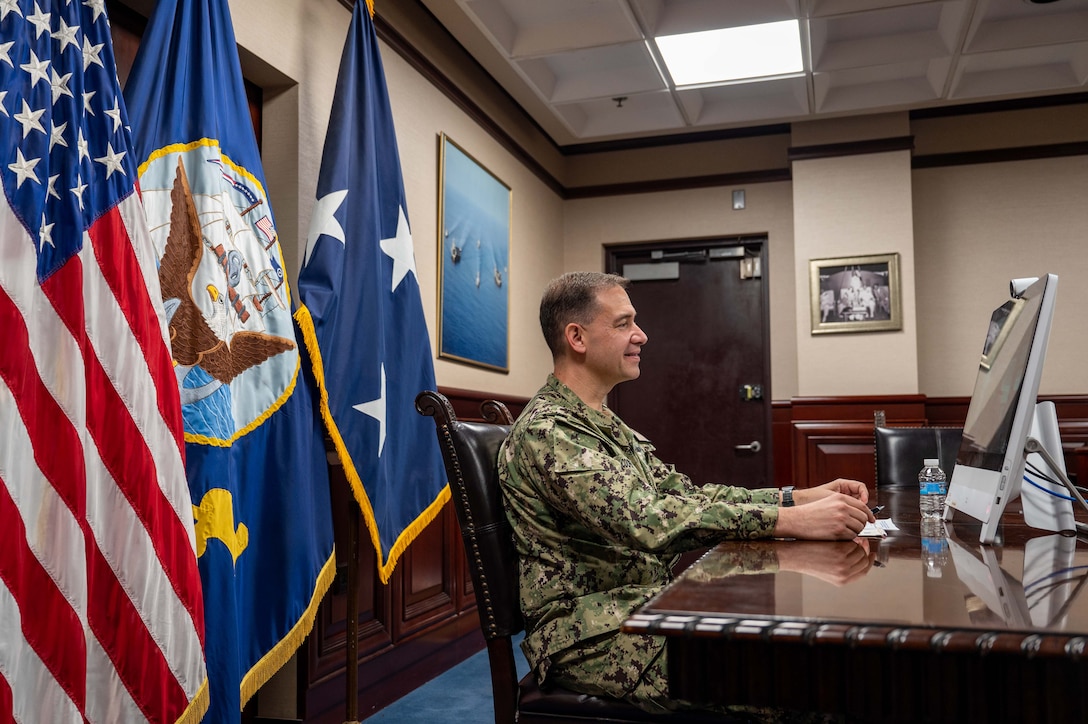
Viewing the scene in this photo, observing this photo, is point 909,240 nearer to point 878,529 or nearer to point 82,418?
point 878,529

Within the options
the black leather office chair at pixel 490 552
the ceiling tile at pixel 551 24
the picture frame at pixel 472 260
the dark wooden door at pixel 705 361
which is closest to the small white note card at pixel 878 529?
the black leather office chair at pixel 490 552

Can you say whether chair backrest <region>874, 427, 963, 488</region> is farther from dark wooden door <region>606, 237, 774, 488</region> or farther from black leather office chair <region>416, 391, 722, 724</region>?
dark wooden door <region>606, 237, 774, 488</region>

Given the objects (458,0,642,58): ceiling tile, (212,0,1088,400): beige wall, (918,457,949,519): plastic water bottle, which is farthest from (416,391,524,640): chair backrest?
(212,0,1088,400): beige wall

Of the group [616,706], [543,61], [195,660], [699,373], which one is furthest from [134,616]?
[699,373]

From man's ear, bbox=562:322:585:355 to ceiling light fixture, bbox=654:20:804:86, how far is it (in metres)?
2.78

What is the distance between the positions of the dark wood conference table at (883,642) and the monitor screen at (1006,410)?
28 cm

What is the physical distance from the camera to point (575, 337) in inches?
74.0

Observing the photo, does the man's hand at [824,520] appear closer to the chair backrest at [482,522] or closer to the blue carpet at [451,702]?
the chair backrest at [482,522]

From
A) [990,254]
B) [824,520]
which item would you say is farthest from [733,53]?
[824,520]

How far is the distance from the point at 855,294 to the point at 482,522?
428 cm

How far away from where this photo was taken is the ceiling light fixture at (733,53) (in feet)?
14.0

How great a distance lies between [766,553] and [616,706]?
371 mm

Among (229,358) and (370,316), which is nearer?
(229,358)

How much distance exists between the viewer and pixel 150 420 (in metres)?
1.94
